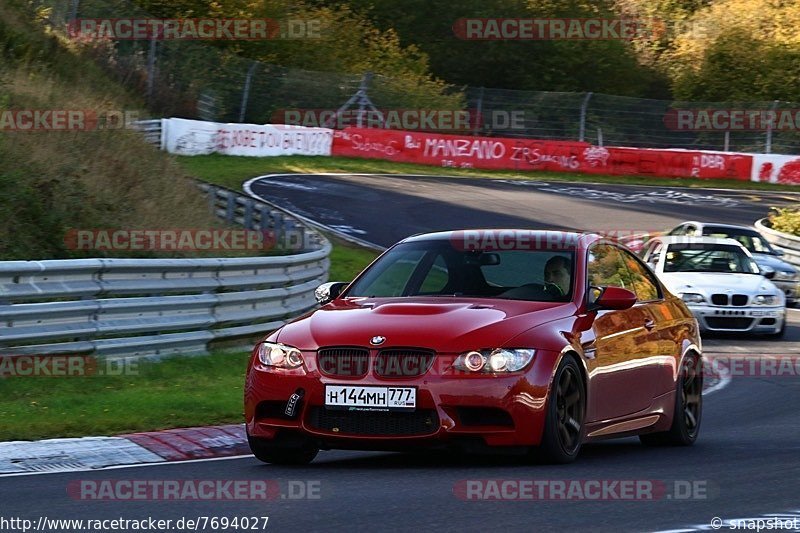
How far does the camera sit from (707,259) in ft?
66.4

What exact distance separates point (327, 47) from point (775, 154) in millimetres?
19283

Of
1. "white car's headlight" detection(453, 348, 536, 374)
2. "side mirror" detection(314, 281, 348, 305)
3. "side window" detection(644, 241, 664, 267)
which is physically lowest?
"side window" detection(644, 241, 664, 267)

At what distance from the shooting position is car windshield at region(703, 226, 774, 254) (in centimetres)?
2438

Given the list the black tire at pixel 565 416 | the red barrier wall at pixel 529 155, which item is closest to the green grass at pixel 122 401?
the black tire at pixel 565 416

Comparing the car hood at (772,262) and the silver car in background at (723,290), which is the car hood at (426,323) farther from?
the car hood at (772,262)

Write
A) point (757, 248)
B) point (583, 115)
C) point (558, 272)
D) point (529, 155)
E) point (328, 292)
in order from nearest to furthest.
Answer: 1. point (558, 272)
2. point (328, 292)
3. point (757, 248)
4. point (529, 155)
5. point (583, 115)

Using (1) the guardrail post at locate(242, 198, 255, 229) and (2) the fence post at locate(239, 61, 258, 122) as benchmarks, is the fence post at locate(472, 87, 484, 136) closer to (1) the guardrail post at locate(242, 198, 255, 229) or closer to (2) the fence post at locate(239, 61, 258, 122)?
(2) the fence post at locate(239, 61, 258, 122)

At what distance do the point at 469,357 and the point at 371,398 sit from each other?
1.90 feet

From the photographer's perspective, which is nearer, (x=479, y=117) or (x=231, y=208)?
(x=231, y=208)

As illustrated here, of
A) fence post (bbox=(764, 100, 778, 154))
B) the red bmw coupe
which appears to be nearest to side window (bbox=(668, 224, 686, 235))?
the red bmw coupe

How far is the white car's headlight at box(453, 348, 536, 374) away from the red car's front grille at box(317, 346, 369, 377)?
51 cm

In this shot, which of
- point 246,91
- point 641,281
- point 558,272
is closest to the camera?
point 558,272

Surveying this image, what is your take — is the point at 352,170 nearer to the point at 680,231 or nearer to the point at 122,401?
the point at 680,231

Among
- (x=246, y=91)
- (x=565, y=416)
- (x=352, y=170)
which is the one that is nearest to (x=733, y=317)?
(x=565, y=416)
